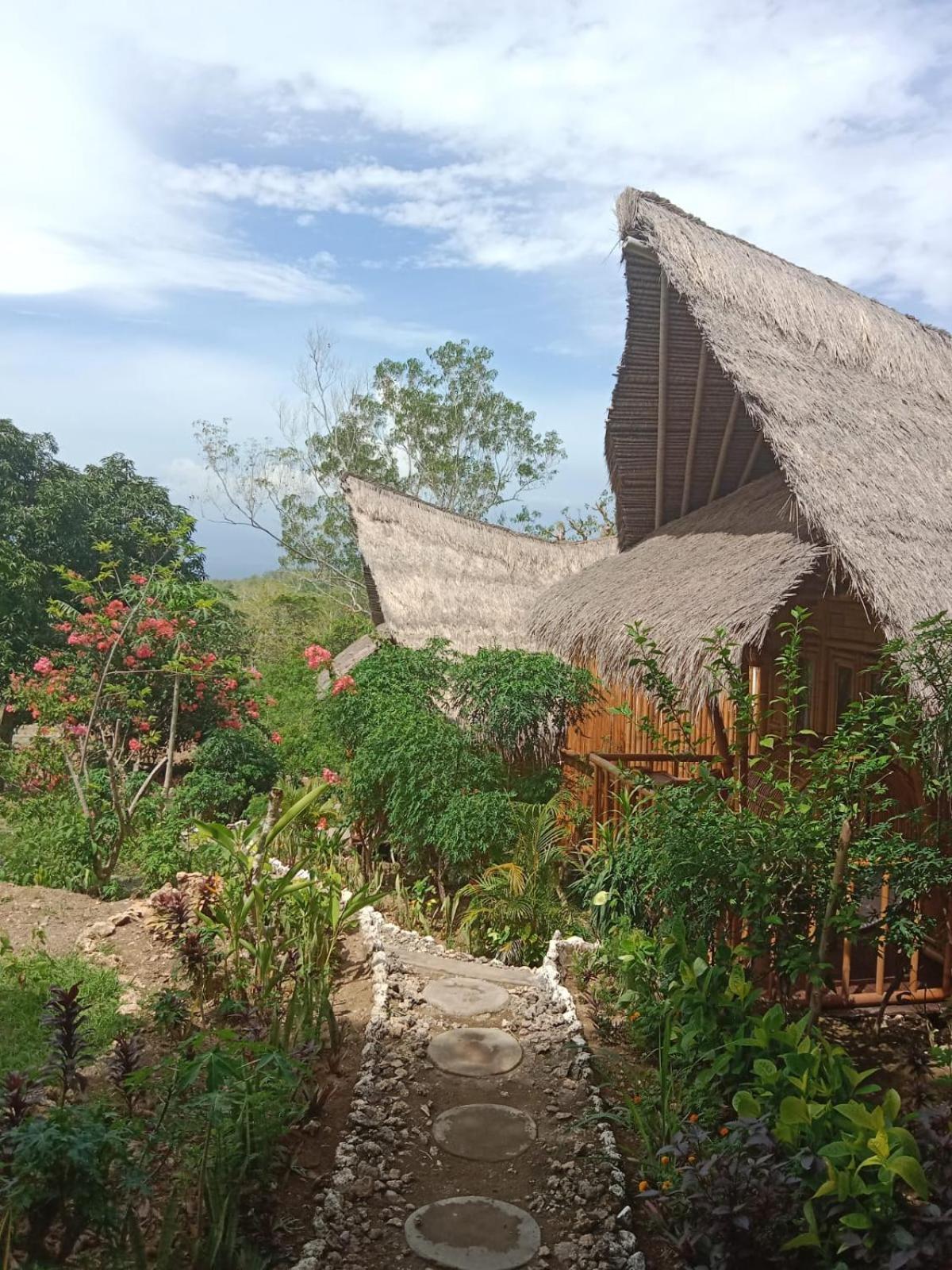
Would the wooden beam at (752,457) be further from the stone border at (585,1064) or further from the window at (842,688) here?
the stone border at (585,1064)

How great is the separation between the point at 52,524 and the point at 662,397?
370 inches

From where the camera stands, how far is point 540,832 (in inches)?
253

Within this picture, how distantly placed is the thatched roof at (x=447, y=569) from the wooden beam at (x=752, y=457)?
2.87 m

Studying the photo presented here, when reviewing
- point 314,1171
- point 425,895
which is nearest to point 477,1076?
point 314,1171

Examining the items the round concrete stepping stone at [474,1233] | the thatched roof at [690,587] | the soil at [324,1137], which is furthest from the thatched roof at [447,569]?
the round concrete stepping stone at [474,1233]

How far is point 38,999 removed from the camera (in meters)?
4.79

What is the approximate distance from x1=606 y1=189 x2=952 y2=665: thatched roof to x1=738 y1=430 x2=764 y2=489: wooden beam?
0.06 feet

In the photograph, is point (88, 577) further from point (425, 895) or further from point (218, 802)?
point (425, 895)

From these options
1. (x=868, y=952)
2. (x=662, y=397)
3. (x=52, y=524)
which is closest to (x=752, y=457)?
(x=662, y=397)

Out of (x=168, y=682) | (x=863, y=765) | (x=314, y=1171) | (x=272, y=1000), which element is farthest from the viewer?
(x=168, y=682)

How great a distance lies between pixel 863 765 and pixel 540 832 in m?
2.94

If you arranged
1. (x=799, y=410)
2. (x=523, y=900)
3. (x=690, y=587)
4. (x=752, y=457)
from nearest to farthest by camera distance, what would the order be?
(x=523, y=900) → (x=799, y=410) → (x=690, y=587) → (x=752, y=457)

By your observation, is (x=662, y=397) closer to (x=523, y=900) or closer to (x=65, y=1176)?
(x=523, y=900)

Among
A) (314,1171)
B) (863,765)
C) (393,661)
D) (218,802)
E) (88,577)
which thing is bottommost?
(314,1171)
